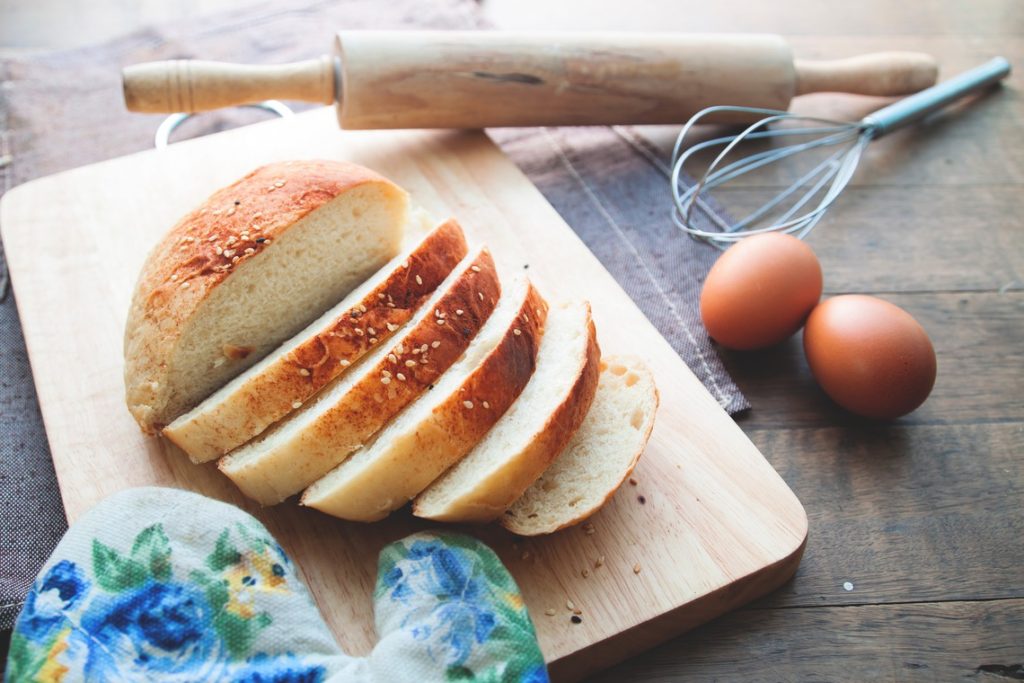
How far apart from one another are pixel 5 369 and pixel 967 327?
2625 mm

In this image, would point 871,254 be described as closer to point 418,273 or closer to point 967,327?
point 967,327

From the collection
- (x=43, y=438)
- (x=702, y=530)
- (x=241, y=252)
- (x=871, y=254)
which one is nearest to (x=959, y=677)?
(x=702, y=530)

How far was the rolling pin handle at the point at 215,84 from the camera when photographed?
2535mm

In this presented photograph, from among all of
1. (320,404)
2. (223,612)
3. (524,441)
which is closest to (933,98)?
(524,441)

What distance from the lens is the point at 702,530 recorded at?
6.34 ft

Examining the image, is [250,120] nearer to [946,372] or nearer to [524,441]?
[524,441]

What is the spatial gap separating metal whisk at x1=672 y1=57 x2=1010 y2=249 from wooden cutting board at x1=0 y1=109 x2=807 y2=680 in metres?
0.54

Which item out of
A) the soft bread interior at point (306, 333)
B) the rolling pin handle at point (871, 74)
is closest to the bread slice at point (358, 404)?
the soft bread interior at point (306, 333)

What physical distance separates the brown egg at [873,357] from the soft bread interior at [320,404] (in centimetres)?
94

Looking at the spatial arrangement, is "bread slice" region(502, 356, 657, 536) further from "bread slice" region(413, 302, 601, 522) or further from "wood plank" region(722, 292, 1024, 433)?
"wood plank" region(722, 292, 1024, 433)

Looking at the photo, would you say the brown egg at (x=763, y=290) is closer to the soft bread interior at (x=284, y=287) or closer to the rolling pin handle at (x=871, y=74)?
the soft bread interior at (x=284, y=287)

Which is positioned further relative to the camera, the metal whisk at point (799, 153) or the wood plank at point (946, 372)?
the metal whisk at point (799, 153)

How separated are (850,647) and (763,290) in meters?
0.86

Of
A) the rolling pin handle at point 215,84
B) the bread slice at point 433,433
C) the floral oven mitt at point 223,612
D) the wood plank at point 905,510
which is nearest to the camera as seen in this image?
the floral oven mitt at point 223,612
